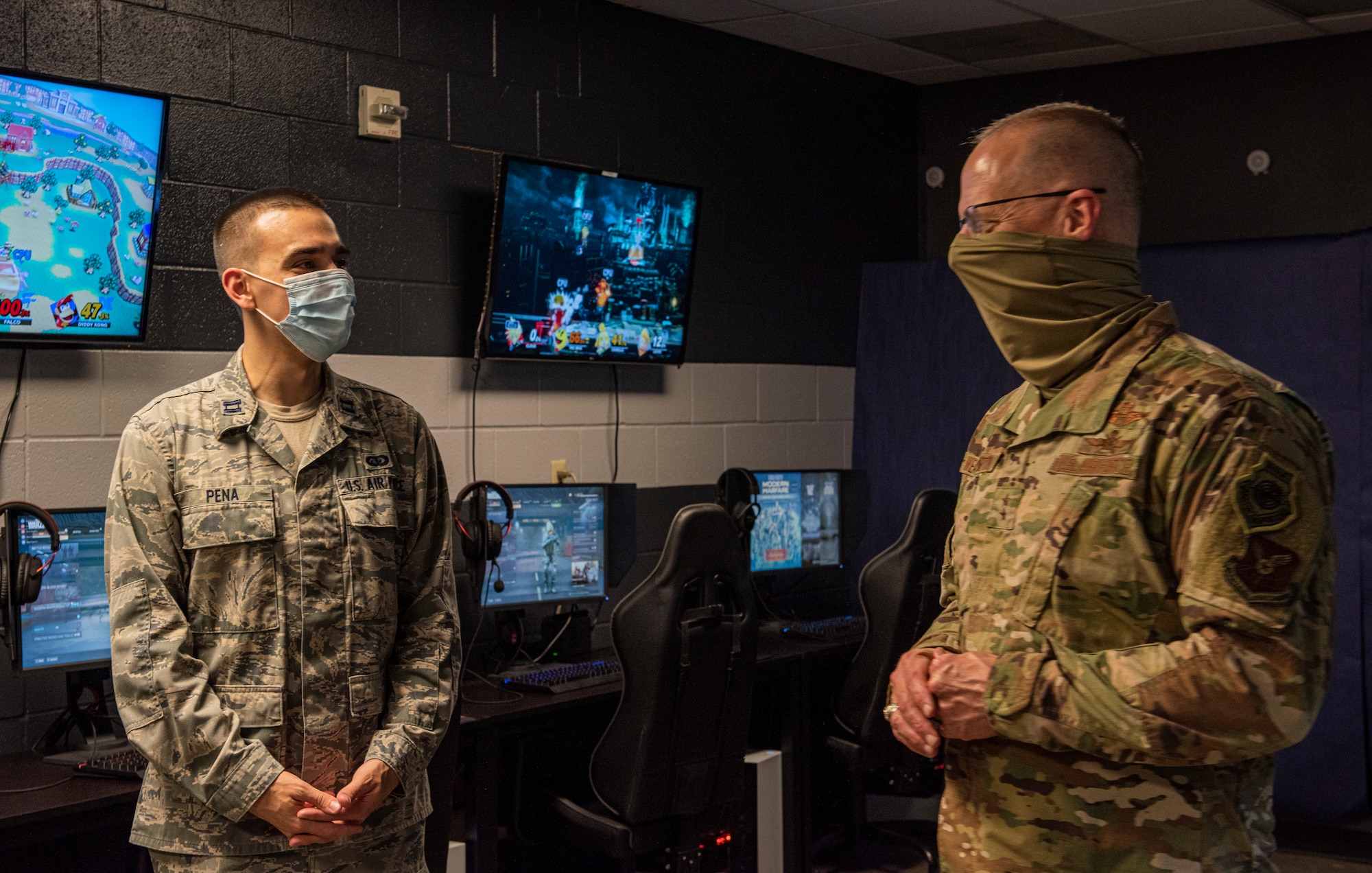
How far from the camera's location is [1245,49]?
456 centimetres

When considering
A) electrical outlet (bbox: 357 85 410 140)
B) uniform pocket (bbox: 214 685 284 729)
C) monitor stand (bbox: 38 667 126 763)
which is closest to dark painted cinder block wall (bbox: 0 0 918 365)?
electrical outlet (bbox: 357 85 410 140)

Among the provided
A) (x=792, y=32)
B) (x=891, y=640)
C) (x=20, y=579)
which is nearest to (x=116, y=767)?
(x=20, y=579)

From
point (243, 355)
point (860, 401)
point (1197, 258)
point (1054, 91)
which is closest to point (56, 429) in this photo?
point (243, 355)

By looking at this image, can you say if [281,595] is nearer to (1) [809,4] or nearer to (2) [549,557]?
(2) [549,557]

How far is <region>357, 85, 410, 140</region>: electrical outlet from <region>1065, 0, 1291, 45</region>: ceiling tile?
227 cm

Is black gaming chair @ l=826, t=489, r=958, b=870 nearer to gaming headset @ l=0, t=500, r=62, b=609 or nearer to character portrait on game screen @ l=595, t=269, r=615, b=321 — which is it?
character portrait on game screen @ l=595, t=269, r=615, b=321

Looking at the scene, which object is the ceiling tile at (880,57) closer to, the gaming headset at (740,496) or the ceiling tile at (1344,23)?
the ceiling tile at (1344,23)

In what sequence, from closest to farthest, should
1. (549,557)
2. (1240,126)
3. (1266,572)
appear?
(1266,572), (549,557), (1240,126)

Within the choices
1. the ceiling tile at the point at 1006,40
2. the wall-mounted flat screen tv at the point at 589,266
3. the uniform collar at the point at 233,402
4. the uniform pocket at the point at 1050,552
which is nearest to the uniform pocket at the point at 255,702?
the uniform collar at the point at 233,402

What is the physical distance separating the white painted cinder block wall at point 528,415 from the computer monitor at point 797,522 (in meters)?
0.24

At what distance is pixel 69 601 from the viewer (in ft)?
8.19

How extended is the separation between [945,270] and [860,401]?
0.57m

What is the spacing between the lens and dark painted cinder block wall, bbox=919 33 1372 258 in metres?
4.39

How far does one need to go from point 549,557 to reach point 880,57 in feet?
7.74
